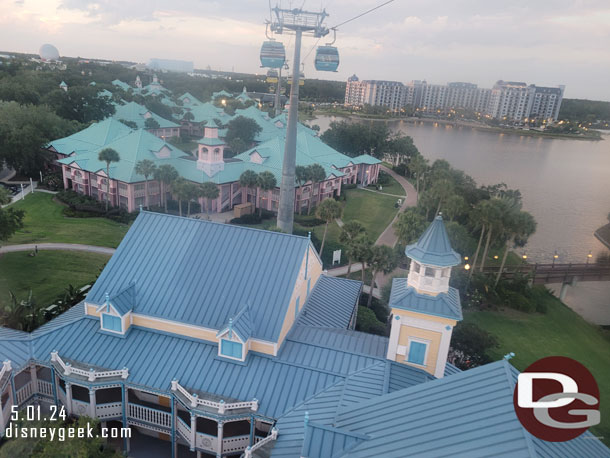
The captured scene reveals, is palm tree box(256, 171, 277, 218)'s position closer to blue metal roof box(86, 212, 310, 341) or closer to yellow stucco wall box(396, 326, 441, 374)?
blue metal roof box(86, 212, 310, 341)

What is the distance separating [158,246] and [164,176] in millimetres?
35357

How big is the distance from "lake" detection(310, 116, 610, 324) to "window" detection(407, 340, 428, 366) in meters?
34.9

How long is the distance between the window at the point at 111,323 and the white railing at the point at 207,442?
6895 millimetres

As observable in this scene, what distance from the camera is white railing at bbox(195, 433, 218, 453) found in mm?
20125

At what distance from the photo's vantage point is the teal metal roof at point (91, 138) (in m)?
70.6

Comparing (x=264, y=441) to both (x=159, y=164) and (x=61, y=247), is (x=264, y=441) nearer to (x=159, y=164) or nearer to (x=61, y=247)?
(x=61, y=247)

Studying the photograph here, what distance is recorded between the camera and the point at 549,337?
128 ft

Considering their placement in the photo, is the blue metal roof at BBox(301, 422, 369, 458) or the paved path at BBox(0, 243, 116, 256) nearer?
the blue metal roof at BBox(301, 422, 369, 458)

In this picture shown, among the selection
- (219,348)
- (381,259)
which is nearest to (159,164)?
(381,259)

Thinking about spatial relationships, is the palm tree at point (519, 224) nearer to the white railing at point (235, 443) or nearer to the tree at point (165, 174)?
the white railing at point (235, 443)

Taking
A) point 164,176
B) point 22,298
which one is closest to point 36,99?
point 164,176

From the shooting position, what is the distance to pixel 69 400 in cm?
2133

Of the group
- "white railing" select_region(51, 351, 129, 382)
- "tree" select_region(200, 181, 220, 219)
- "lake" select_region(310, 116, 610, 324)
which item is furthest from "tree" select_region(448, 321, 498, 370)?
"tree" select_region(200, 181, 220, 219)

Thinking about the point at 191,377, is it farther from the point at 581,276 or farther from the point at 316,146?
the point at 316,146
